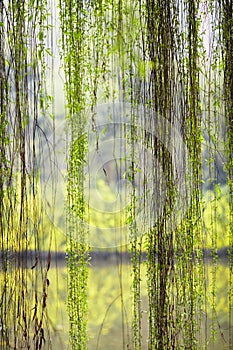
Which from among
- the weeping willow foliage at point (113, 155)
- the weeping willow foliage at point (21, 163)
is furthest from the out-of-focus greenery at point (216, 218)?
the weeping willow foliage at point (21, 163)

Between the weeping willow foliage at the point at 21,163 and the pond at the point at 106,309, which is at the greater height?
the weeping willow foliage at the point at 21,163

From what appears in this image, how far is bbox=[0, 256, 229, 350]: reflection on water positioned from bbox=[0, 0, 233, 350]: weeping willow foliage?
24mm

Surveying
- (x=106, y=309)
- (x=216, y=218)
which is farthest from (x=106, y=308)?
(x=216, y=218)

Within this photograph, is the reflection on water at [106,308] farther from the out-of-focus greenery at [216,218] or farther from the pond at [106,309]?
the out-of-focus greenery at [216,218]

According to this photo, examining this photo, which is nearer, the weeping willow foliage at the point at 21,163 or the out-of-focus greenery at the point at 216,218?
the weeping willow foliage at the point at 21,163

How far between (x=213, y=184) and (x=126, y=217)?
1.25 feet

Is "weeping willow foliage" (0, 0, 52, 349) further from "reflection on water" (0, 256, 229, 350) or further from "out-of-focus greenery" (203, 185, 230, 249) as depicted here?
"out-of-focus greenery" (203, 185, 230, 249)

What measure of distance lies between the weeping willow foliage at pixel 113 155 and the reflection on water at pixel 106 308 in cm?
2

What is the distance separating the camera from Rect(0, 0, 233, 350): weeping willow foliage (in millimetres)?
2232

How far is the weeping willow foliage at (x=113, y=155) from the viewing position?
7.32ft

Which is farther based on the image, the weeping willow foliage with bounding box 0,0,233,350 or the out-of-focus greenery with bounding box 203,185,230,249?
the out-of-focus greenery with bounding box 203,185,230,249

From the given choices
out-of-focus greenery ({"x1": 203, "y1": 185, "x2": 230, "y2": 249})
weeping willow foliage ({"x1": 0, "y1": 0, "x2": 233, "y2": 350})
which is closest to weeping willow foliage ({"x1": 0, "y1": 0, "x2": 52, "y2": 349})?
weeping willow foliage ({"x1": 0, "y1": 0, "x2": 233, "y2": 350})

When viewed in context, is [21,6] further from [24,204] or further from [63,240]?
[63,240]

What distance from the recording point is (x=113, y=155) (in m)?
2.27
